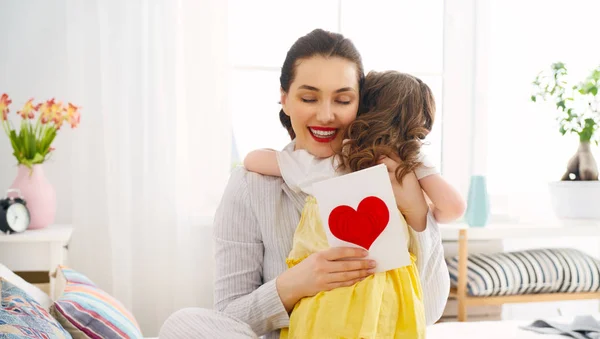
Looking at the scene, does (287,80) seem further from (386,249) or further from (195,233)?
(195,233)

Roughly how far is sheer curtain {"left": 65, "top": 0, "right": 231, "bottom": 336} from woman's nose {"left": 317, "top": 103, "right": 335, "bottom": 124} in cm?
156

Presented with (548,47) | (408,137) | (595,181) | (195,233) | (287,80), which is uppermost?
(548,47)

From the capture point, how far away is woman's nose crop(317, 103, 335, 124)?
4.40 ft

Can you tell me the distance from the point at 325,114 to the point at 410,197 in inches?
9.2

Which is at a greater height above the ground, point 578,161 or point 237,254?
point 578,161

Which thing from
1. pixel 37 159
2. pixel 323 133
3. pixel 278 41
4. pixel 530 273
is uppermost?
pixel 278 41

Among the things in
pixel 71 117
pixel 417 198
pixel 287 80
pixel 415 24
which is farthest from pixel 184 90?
pixel 417 198

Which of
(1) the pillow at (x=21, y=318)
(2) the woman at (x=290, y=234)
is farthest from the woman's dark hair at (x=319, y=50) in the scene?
(1) the pillow at (x=21, y=318)

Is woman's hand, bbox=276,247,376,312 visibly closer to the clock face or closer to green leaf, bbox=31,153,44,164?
the clock face

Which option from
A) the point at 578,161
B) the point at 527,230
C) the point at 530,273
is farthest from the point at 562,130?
the point at 530,273

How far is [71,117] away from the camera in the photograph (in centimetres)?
244

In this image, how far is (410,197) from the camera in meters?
1.35

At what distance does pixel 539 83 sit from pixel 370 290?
218cm

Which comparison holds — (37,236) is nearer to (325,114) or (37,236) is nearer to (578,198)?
(325,114)
